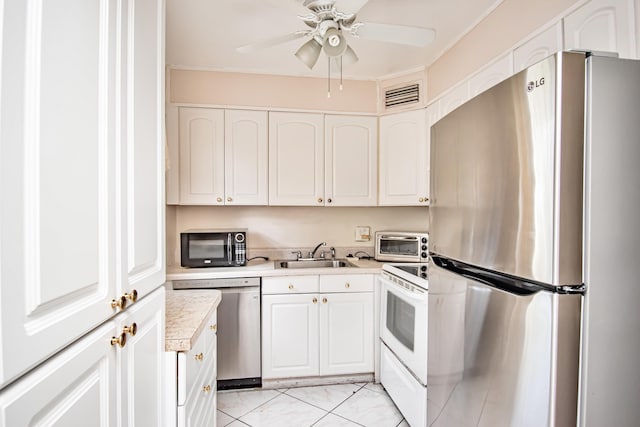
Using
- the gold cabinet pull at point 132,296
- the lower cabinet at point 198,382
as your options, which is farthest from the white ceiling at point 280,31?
the lower cabinet at point 198,382

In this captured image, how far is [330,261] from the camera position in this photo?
2926 mm

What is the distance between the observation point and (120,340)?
2.35 feet

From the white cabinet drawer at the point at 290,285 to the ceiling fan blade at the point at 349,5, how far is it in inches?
68.3

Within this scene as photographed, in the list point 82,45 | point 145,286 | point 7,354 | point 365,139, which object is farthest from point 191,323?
point 365,139

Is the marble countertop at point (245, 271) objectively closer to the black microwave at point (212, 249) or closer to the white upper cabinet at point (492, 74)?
the black microwave at point (212, 249)

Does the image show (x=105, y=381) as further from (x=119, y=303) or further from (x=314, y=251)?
(x=314, y=251)

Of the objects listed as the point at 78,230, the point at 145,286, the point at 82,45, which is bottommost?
the point at 145,286

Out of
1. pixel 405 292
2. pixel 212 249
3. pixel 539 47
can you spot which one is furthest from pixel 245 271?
pixel 539 47

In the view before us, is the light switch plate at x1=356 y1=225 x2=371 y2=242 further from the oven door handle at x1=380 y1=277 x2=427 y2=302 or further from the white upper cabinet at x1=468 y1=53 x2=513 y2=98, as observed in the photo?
the white upper cabinet at x1=468 y1=53 x2=513 y2=98

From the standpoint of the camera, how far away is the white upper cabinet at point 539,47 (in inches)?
56.2

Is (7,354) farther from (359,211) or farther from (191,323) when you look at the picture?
(359,211)

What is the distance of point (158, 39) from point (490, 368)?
1424mm

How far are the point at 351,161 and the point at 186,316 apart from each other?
1.94 metres

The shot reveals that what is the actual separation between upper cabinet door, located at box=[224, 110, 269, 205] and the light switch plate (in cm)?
96
